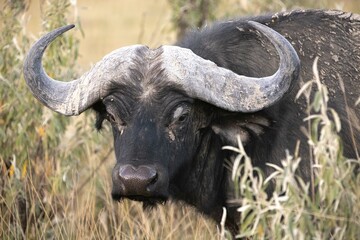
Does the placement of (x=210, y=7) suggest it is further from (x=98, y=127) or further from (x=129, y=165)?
(x=129, y=165)

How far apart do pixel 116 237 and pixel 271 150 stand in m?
1.24

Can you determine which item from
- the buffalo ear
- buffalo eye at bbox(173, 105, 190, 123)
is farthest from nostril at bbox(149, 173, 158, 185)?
the buffalo ear

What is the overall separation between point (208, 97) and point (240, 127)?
1.26ft

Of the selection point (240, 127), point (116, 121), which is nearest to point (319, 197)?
point (240, 127)

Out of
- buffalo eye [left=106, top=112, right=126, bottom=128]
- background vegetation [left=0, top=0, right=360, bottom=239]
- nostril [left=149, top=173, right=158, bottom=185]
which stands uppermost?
buffalo eye [left=106, top=112, right=126, bottom=128]

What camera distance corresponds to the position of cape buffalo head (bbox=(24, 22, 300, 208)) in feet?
14.9

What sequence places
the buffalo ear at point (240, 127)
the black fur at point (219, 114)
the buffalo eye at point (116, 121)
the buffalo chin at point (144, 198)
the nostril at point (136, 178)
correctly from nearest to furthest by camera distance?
the nostril at point (136, 178) < the buffalo chin at point (144, 198) < the black fur at point (219, 114) < the buffalo eye at point (116, 121) < the buffalo ear at point (240, 127)

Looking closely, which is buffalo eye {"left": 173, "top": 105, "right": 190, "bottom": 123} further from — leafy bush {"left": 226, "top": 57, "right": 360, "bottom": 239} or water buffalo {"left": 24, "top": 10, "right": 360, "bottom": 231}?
leafy bush {"left": 226, "top": 57, "right": 360, "bottom": 239}

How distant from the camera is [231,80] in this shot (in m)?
4.75

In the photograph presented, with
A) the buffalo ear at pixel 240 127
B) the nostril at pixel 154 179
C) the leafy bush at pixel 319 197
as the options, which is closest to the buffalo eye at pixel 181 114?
the buffalo ear at pixel 240 127

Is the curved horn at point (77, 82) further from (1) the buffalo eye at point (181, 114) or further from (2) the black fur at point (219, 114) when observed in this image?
(1) the buffalo eye at point (181, 114)

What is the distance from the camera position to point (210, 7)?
9.52 meters

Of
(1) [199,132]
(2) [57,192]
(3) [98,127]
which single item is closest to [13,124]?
(2) [57,192]

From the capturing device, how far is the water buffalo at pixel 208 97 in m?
4.57
